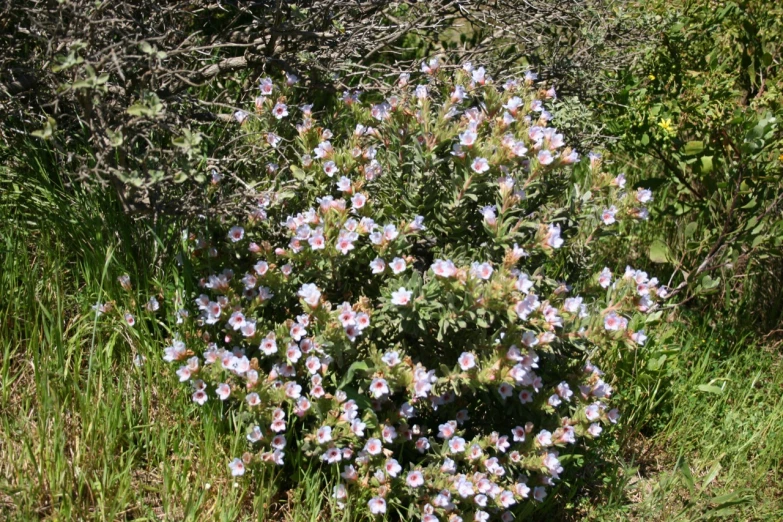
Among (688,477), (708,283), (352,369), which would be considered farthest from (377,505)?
(708,283)

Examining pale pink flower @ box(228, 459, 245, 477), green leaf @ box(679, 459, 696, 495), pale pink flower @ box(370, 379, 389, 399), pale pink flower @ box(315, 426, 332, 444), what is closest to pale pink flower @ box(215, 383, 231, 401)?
pale pink flower @ box(228, 459, 245, 477)

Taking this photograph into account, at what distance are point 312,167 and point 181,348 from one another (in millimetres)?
702

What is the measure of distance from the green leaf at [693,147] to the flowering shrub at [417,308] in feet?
3.50

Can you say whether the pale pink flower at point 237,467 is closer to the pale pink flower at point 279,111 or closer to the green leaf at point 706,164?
the pale pink flower at point 279,111

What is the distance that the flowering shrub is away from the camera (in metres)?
2.30

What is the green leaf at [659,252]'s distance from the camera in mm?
3703

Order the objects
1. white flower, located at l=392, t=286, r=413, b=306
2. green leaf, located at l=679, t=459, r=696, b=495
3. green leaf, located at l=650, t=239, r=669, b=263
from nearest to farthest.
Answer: white flower, located at l=392, t=286, r=413, b=306 < green leaf, located at l=679, t=459, r=696, b=495 < green leaf, located at l=650, t=239, r=669, b=263

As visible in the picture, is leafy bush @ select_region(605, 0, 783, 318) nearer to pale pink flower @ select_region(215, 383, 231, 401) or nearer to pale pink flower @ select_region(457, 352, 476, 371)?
pale pink flower @ select_region(457, 352, 476, 371)

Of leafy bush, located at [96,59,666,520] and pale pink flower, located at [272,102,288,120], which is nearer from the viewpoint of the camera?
leafy bush, located at [96,59,666,520]

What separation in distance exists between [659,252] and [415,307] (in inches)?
74.2

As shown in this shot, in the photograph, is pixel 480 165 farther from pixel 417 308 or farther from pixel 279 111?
pixel 279 111

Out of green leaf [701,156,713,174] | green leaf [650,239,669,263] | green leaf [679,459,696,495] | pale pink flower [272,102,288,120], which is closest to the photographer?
pale pink flower [272,102,288,120]

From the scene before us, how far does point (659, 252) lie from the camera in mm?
3723

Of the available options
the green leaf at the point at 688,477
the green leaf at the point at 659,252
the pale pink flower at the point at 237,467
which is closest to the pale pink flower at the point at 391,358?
the pale pink flower at the point at 237,467
